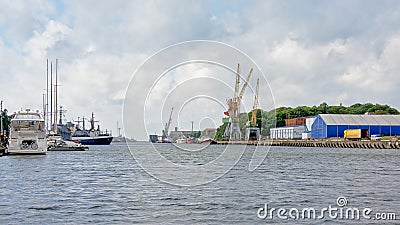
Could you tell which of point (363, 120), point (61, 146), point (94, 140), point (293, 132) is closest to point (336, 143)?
point (363, 120)

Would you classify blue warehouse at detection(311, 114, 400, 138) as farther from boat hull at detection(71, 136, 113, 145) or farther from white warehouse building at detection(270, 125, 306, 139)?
boat hull at detection(71, 136, 113, 145)

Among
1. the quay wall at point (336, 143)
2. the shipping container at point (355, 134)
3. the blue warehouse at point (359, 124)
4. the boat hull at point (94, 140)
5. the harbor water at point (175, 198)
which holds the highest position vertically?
the blue warehouse at point (359, 124)

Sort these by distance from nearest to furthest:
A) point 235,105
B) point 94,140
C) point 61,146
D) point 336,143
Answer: point 235,105 → point 61,146 → point 336,143 → point 94,140

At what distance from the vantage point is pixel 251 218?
67.4ft

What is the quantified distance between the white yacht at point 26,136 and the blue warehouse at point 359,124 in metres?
103

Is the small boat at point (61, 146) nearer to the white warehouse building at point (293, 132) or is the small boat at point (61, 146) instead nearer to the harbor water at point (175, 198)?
the harbor water at point (175, 198)

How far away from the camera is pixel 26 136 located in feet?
207

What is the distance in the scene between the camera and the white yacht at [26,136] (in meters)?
62.6

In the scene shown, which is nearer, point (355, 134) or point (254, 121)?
point (254, 121)

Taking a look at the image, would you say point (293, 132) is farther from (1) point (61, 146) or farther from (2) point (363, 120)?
(1) point (61, 146)

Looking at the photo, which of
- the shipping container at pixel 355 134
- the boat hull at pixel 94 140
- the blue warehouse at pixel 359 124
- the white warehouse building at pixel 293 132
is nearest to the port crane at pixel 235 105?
the shipping container at pixel 355 134

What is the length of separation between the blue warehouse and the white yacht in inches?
A: 4055

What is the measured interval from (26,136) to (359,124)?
109 metres

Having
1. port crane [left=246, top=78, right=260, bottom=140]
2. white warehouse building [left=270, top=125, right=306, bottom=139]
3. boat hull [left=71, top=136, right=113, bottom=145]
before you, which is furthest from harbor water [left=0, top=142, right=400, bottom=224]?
white warehouse building [left=270, top=125, right=306, bottom=139]
